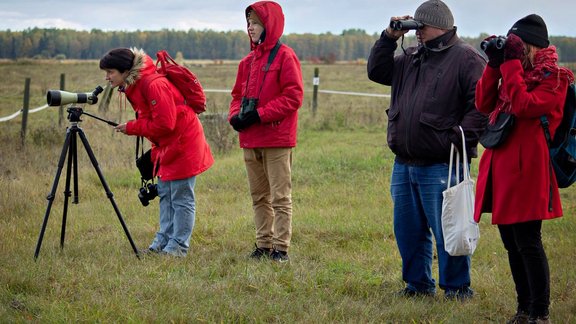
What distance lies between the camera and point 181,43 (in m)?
92.2

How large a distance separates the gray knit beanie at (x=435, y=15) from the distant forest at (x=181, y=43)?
175ft

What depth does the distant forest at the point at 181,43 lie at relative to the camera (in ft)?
235

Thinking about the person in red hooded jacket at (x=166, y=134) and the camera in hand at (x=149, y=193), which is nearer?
the person in red hooded jacket at (x=166, y=134)

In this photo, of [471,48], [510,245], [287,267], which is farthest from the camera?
[287,267]

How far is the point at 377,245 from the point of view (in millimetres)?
7035

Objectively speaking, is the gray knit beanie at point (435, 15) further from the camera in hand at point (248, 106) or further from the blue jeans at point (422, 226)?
the camera in hand at point (248, 106)

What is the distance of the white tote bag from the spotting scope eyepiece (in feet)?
9.52

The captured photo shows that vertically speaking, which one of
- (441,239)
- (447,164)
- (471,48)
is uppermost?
(471,48)

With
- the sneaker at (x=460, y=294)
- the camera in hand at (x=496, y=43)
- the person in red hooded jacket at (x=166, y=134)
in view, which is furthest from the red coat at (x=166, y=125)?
the camera in hand at (x=496, y=43)

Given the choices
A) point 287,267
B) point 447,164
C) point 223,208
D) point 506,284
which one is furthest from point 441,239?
point 223,208

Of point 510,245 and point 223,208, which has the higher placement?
point 510,245

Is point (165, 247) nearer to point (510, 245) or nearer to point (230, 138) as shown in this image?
point (510, 245)

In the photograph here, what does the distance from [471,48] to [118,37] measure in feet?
273

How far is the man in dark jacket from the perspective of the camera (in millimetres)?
4867
